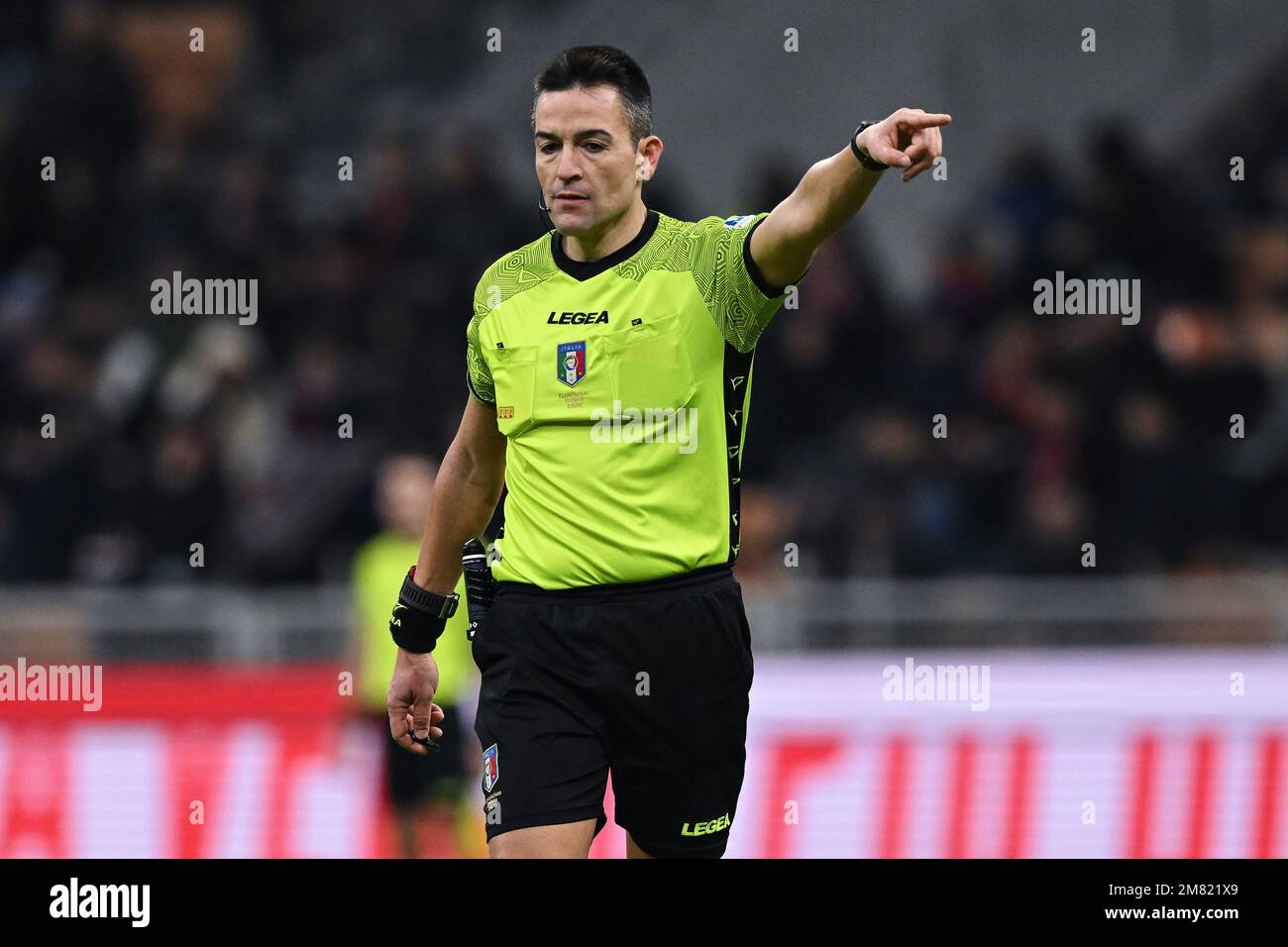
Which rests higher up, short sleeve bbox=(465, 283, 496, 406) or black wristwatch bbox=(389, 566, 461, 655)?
short sleeve bbox=(465, 283, 496, 406)

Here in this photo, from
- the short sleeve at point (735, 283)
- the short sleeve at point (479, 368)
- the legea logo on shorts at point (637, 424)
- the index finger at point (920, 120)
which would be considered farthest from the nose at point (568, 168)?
the index finger at point (920, 120)

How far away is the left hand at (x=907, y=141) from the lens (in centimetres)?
418

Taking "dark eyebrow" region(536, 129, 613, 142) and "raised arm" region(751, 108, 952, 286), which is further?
"dark eyebrow" region(536, 129, 613, 142)

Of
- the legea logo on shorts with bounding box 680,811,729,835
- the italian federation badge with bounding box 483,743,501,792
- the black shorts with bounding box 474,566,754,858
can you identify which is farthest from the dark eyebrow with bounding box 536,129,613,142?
the legea logo on shorts with bounding box 680,811,729,835

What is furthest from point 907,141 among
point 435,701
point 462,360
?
point 462,360

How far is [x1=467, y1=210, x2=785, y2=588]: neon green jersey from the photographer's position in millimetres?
4758

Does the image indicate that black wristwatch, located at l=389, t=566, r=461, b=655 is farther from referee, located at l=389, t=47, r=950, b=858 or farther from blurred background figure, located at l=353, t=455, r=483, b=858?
blurred background figure, located at l=353, t=455, r=483, b=858

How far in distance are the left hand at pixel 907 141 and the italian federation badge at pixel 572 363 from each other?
2.98 feet

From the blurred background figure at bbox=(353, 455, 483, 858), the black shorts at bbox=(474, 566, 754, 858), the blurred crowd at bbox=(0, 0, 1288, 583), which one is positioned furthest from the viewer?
the blurred crowd at bbox=(0, 0, 1288, 583)

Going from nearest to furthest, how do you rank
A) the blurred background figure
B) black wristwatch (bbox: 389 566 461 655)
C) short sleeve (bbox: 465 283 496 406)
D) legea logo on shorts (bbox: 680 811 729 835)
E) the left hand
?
the left hand, legea logo on shorts (bbox: 680 811 729 835), short sleeve (bbox: 465 283 496 406), black wristwatch (bbox: 389 566 461 655), the blurred background figure

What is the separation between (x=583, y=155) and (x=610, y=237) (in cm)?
23

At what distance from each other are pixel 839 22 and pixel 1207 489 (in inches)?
171

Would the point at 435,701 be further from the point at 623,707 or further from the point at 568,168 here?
the point at 568,168

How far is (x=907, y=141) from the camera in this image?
425 cm
